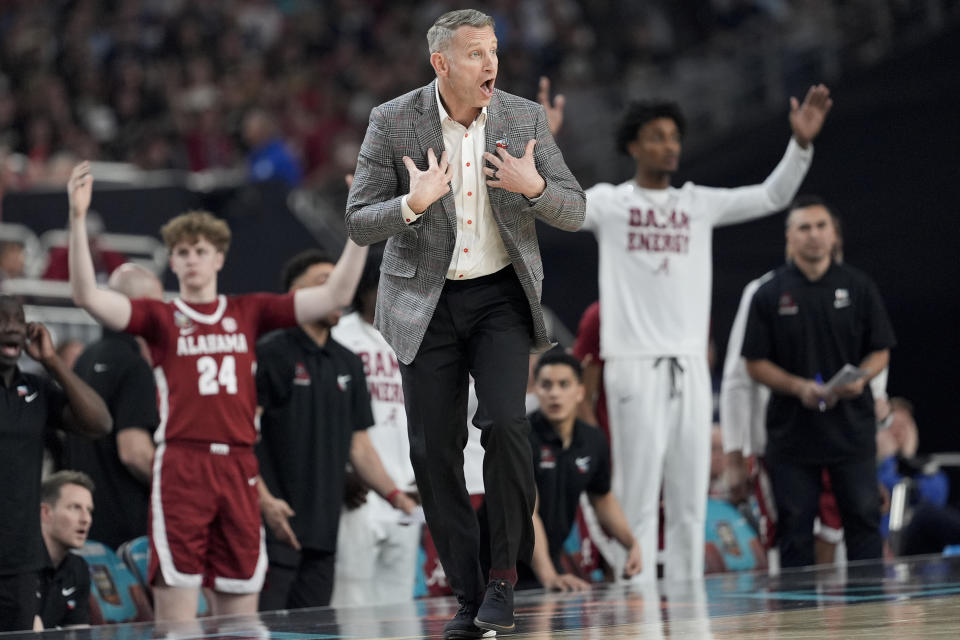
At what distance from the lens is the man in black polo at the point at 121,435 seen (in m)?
6.87

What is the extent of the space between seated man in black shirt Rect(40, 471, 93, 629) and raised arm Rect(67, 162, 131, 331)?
0.80 m

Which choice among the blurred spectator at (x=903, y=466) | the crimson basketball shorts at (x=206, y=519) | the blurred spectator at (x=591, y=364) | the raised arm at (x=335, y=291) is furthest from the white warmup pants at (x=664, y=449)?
the blurred spectator at (x=903, y=466)

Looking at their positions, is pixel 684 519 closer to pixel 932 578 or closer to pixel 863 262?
pixel 932 578

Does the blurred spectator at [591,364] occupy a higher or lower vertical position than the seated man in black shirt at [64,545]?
higher

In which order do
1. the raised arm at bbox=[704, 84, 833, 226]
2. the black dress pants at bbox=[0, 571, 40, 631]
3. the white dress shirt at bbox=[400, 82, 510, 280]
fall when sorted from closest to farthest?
the white dress shirt at bbox=[400, 82, 510, 280] < the black dress pants at bbox=[0, 571, 40, 631] < the raised arm at bbox=[704, 84, 833, 226]

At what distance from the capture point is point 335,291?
6.47m

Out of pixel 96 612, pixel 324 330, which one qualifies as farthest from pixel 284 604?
pixel 324 330

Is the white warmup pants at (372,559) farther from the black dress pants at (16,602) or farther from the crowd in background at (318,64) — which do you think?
the crowd in background at (318,64)

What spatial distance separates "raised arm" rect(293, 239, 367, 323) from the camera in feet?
20.9

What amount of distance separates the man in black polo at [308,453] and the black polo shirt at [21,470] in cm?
124

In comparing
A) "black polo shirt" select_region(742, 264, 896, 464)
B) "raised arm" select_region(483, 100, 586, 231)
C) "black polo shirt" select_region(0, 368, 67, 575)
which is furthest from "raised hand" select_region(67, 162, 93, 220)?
"black polo shirt" select_region(742, 264, 896, 464)

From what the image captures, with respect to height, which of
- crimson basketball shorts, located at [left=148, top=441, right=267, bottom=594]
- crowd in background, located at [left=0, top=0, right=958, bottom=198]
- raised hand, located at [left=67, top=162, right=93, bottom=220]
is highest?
crowd in background, located at [left=0, top=0, right=958, bottom=198]

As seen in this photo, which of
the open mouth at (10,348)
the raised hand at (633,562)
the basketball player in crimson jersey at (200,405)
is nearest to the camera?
the open mouth at (10,348)

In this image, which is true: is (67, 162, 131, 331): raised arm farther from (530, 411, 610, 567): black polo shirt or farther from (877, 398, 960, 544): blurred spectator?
(877, 398, 960, 544): blurred spectator
